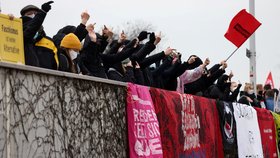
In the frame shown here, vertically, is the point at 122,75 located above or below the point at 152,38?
below

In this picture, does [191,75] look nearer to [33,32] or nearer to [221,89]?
[221,89]

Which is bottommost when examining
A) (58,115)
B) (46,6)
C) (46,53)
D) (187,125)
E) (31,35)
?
(58,115)

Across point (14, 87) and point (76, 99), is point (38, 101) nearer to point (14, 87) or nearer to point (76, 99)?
point (14, 87)

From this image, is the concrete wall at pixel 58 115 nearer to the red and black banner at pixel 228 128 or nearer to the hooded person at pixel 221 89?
the red and black banner at pixel 228 128

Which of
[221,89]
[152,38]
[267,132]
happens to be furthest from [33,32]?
[267,132]

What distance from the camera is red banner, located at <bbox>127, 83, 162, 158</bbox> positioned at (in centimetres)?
690

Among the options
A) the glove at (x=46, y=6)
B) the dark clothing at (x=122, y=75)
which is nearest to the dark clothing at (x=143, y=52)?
the dark clothing at (x=122, y=75)

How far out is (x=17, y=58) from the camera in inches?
225

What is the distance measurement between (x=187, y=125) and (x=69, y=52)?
218 centimetres

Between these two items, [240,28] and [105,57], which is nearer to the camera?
[105,57]

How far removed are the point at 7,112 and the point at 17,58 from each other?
1097 mm

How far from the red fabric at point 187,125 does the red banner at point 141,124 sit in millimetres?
275

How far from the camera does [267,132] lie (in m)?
13.6

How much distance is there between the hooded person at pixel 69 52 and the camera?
24.1ft
